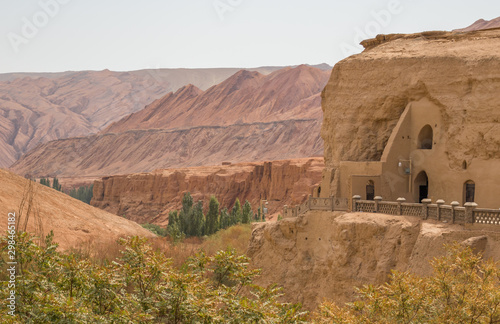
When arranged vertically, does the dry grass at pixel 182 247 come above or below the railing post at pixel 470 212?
below

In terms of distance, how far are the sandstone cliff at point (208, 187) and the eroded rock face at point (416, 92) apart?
51.8 m

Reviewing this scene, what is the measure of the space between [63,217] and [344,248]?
31523 millimetres

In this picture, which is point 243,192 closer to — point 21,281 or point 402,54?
point 402,54

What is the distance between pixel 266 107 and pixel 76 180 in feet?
160

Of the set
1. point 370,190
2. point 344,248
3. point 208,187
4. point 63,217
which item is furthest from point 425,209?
point 208,187

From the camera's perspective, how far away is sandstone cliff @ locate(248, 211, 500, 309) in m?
22.1

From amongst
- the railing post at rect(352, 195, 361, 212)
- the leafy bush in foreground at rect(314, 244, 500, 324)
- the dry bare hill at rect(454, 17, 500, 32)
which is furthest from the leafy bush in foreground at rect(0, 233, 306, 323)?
the dry bare hill at rect(454, 17, 500, 32)

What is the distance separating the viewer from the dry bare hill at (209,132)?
139 metres

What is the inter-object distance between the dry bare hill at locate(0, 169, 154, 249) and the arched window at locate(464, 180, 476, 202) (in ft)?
84.2

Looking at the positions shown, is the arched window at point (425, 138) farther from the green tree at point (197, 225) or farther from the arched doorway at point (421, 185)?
the green tree at point (197, 225)

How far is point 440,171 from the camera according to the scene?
28078mm

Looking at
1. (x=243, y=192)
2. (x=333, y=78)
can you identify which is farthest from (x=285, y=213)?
(x=243, y=192)

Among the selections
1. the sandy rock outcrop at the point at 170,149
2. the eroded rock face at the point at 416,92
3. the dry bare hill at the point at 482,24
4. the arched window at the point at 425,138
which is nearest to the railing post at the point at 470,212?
the eroded rock face at the point at 416,92

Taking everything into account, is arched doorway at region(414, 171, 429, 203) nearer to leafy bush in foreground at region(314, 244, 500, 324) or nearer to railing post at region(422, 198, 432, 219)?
railing post at region(422, 198, 432, 219)
